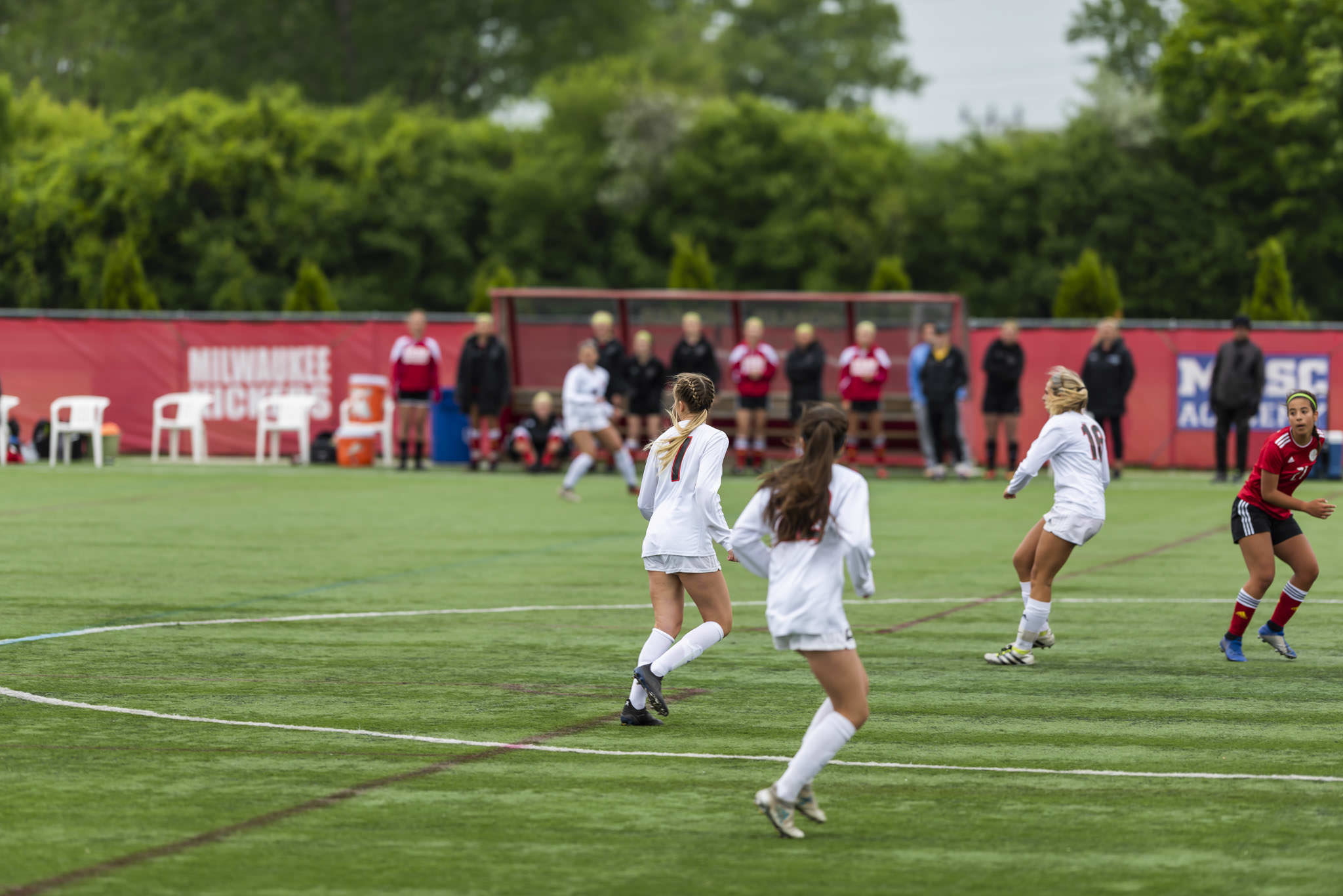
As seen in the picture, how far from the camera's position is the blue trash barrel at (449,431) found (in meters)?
28.5

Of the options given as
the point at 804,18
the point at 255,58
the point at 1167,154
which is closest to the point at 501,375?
the point at 1167,154

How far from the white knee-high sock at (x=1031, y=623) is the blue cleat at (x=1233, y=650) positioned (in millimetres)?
1189

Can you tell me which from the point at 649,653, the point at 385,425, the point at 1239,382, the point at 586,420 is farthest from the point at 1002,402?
the point at 649,653

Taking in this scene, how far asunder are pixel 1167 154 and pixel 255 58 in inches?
1371

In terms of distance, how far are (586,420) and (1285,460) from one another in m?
12.1

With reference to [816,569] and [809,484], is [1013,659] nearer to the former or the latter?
[816,569]

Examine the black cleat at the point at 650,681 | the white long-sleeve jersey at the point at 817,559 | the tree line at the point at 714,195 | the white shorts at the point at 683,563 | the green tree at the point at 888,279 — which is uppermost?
the tree line at the point at 714,195

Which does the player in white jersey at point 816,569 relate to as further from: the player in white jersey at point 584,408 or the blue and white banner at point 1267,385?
the blue and white banner at point 1267,385

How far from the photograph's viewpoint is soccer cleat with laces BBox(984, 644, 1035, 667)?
1077 cm

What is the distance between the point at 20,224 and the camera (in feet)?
167

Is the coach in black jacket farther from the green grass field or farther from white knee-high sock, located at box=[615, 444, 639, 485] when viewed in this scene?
white knee-high sock, located at box=[615, 444, 639, 485]

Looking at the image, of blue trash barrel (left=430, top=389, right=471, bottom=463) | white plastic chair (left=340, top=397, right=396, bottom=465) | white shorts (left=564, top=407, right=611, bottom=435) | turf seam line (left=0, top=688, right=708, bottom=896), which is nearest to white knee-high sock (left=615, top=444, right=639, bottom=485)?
white shorts (left=564, top=407, right=611, bottom=435)

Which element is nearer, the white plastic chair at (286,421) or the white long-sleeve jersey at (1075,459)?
the white long-sleeve jersey at (1075,459)

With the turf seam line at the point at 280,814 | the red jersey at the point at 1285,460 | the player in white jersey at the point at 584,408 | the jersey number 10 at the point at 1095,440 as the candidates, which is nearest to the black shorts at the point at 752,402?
the player in white jersey at the point at 584,408
